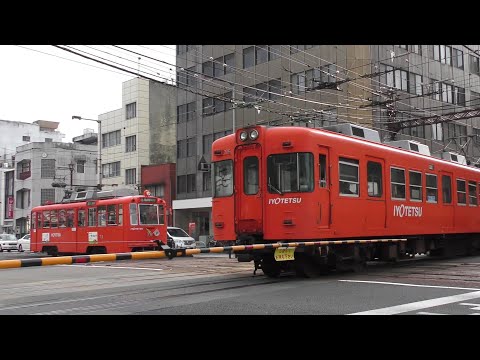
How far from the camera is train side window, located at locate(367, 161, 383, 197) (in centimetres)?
1408

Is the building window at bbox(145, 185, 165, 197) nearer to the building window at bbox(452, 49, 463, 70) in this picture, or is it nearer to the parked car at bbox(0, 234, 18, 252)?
the parked car at bbox(0, 234, 18, 252)

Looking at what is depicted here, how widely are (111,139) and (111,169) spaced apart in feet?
11.0

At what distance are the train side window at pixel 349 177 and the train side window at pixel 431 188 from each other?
4405 mm

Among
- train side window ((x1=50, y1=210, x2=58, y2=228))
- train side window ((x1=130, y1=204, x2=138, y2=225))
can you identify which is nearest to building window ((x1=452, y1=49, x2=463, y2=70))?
train side window ((x1=130, y1=204, x2=138, y2=225))

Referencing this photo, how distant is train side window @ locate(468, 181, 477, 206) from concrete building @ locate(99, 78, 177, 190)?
37.9 metres

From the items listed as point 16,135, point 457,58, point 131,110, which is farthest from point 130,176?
point 457,58

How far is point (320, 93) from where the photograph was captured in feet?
121

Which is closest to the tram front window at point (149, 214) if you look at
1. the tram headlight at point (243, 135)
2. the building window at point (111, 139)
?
the tram headlight at point (243, 135)

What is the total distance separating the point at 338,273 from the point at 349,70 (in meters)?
23.6

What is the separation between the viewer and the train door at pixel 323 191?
12298mm

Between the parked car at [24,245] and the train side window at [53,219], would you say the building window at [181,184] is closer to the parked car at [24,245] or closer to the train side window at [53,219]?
the parked car at [24,245]
